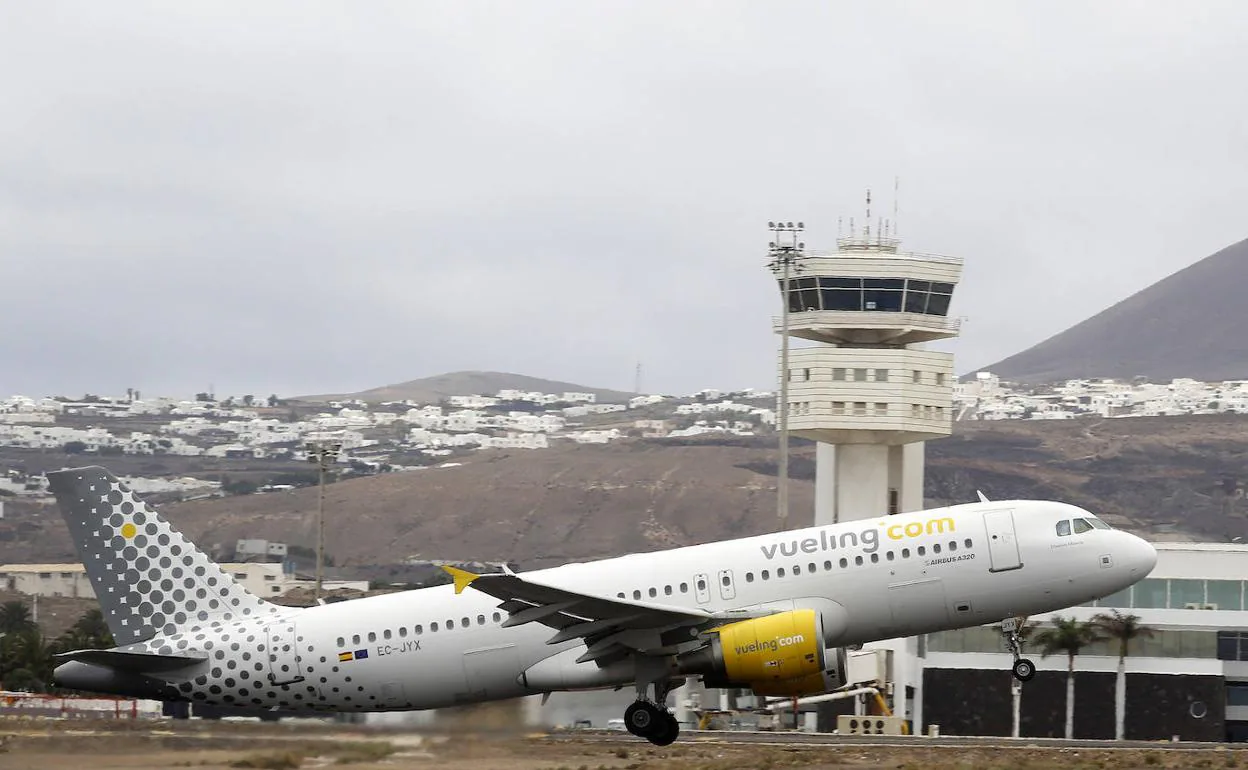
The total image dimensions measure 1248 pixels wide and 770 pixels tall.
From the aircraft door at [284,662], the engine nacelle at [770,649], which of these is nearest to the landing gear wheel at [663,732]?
the engine nacelle at [770,649]

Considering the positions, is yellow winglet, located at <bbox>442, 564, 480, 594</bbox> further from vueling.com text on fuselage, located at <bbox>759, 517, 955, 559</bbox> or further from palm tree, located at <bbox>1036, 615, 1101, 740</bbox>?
palm tree, located at <bbox>1036, 615, 1101, 740</bbox>

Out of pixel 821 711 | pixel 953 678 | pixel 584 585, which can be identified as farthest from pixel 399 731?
pixel 953 678

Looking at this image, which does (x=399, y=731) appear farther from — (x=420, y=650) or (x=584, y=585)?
(x=584, y=585)

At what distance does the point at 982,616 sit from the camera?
3628cm

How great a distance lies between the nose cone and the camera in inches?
1433

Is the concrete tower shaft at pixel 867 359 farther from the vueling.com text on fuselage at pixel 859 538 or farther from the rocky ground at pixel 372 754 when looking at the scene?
the vueling.com text on fuselage at pixel 859 538

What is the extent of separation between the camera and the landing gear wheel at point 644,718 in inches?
1406

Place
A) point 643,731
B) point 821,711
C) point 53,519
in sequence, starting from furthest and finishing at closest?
1. point 53,519
2. point 821,711
3. point 643,731

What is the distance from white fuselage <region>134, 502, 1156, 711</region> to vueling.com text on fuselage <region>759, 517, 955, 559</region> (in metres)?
0.04

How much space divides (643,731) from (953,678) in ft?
135

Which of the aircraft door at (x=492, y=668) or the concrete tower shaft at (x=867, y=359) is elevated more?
the concrete tower shaft at (x=867, y=359)

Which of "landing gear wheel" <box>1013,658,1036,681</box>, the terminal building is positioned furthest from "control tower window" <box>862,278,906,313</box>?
"landing gear wheel" <box>1013,658,1036,681</box>

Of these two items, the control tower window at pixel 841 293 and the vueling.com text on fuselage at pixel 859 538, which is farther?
the control tower window at pixel 841 293

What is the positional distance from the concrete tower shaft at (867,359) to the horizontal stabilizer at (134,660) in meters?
60.5
